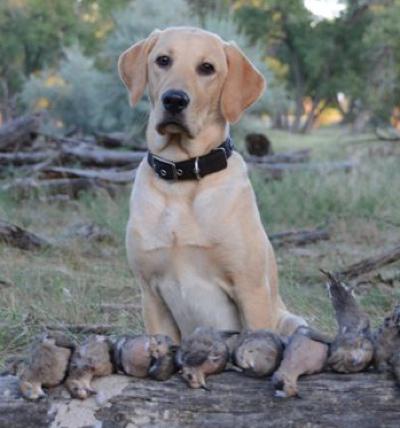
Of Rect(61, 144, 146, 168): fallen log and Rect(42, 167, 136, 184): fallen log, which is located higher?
Rect(61, 144, 146, 168): fallen log

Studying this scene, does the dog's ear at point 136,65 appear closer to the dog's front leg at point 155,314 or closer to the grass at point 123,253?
the dog's front leg at point 155,314

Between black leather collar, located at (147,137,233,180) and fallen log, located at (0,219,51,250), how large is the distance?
10.5 ft

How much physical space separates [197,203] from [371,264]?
7.86 feet

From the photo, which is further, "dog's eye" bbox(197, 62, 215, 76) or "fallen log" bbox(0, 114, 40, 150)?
"fallen log" bbox(0, 114, 40, 150)

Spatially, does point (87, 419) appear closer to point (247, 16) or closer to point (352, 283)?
point (352, 283)

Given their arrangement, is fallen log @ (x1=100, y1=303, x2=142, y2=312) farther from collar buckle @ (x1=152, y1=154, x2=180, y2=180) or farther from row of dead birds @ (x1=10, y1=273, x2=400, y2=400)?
row of dead birds @ (x1=10, y1=273, x2=400, y2=400)

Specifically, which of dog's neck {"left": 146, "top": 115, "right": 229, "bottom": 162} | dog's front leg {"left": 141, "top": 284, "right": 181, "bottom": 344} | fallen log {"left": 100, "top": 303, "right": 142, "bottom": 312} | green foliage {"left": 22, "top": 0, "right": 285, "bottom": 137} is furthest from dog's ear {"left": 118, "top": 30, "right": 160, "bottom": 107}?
green foliage {"left": 22, "top": 0, "right": 285, "bottom": 137}

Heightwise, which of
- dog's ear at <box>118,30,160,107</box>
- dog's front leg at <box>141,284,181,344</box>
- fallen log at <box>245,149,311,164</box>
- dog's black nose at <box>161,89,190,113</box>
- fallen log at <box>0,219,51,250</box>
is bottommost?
fallen log at <box>0,219,51,250</box>

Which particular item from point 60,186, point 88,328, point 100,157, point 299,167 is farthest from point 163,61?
point 299,167

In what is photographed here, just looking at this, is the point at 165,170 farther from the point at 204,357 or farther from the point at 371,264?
the point at 371,264

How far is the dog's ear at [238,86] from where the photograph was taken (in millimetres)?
→ 3625

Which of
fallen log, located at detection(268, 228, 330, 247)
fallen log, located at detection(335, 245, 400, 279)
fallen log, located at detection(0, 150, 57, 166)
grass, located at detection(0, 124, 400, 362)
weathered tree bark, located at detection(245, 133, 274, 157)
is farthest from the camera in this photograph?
weathered tree bark, located at detection(245, 133, 274, 157)

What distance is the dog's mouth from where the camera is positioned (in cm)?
356

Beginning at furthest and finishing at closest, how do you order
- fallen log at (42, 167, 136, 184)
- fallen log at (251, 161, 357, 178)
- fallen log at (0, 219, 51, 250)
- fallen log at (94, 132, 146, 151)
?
fallen log at (94, 132, 146, 151)
fallen log at (251, 161, 357, 178)
fallen log at (42, 167, 136, 184)
fallen log at (0, 219, 51, 250)
